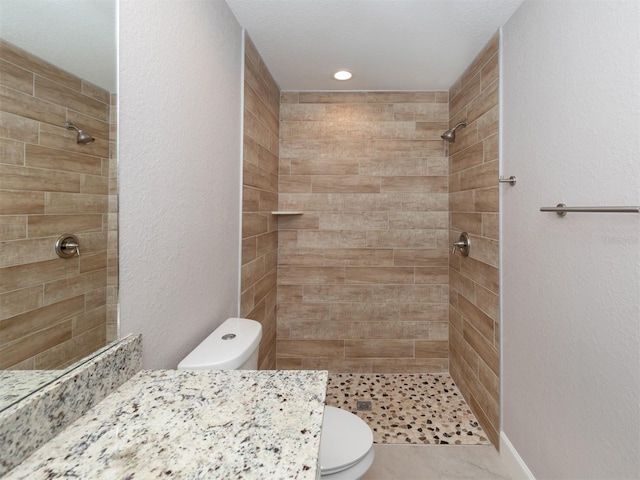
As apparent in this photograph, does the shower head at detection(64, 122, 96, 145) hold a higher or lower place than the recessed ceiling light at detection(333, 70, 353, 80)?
lower

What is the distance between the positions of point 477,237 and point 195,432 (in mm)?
2009

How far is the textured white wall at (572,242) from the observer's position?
1.03 m

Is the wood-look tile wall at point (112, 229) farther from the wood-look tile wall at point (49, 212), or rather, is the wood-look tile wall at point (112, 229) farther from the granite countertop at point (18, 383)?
the granite countertop at point (18, 383)

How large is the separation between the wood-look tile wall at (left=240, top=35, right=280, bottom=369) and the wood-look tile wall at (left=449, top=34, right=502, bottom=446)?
4.72 ft

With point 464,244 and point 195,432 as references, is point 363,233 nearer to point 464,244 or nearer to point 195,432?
point 464,244

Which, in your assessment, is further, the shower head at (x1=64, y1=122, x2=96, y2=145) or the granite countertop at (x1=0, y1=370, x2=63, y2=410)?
the shower head at (x1=64, y1=122, x2=96, y2=145)

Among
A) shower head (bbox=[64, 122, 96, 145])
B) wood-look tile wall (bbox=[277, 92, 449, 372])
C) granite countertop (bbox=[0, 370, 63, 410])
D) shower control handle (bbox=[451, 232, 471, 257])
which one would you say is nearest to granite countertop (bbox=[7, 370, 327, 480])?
granite countertop (bbox=[0, 370, 63, 410])

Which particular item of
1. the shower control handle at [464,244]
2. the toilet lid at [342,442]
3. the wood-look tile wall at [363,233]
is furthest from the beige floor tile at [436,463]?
the shower control handle at [464,244]

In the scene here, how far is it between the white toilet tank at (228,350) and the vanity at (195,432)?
0.23 metres

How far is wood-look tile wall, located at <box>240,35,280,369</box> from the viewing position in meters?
1.98

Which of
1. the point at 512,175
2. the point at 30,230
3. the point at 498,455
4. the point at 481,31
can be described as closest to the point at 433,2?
the point at 481,31

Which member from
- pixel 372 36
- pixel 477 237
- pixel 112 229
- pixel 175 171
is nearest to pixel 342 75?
pixel 372 36

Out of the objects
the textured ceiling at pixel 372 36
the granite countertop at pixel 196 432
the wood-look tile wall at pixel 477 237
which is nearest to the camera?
the granite countertop at pixel 196 432

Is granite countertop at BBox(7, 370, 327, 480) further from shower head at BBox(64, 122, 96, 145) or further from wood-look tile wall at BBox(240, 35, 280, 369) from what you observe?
wood-look tile wall at BBox(240, 35, 280, 369)
